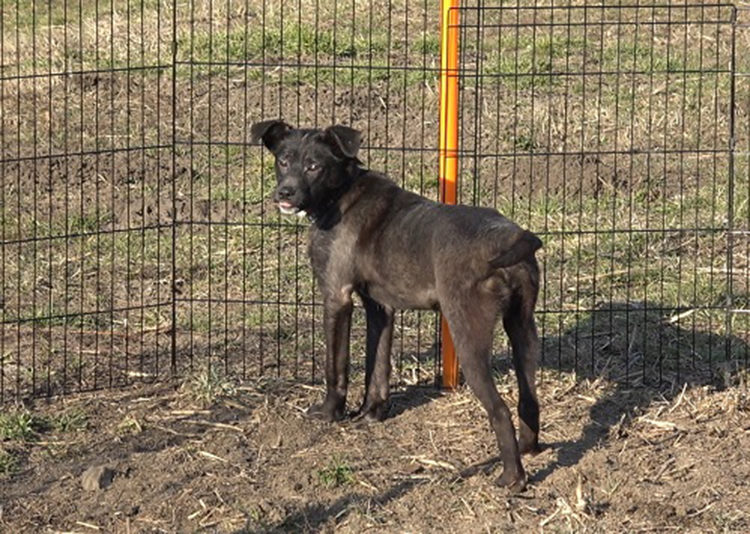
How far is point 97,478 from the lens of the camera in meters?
7.62

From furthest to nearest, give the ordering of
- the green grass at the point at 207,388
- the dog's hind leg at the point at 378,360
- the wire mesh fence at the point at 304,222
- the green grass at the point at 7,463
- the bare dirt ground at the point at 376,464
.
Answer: the wire mesh fence at the point at 304,222
the green grass at the point at 207,388
the dog's hind leg at the point at 378,360
the green grass at the point at 7,463
the bare dirt ground at the point at 376,464

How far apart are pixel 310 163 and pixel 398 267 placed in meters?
0.80

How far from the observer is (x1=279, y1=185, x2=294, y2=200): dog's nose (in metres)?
8.28

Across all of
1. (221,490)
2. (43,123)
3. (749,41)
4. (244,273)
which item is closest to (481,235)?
(221,490)

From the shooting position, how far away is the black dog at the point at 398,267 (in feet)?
24.6

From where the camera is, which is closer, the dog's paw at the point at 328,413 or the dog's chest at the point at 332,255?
the dog's chest at the point at 332,255

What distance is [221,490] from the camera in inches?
299

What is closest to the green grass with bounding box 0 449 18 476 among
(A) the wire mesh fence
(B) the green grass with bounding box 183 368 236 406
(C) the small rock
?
(C) the small rock

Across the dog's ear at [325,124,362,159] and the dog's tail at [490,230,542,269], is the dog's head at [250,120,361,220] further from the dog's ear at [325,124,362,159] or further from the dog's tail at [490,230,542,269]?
the dog's tail at [490,230,542,269]

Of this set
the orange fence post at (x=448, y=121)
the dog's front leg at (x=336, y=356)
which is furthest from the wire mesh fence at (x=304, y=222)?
the dog's front leg at (x=336, y=356)

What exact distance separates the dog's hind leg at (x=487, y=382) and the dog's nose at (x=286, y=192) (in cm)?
131

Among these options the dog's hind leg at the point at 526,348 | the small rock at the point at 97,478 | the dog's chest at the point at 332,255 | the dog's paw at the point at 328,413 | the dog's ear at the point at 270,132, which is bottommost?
the small rock at the point at 97,478

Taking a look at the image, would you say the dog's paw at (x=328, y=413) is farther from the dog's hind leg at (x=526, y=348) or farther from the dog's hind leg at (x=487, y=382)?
the dog's hind leg at (x=487, y=382)

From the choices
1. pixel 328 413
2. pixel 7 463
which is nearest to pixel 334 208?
pixel 328 413
